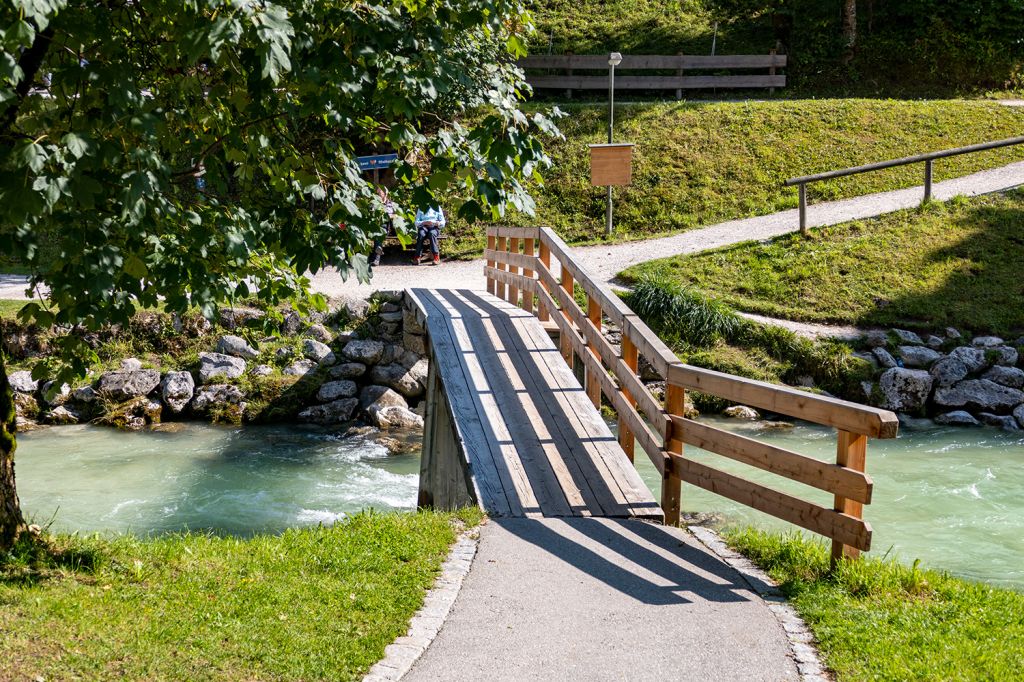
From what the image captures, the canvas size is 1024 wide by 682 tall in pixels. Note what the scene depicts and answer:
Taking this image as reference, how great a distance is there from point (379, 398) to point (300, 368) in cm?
160

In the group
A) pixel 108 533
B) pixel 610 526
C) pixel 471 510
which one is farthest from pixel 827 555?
pixel 108 533

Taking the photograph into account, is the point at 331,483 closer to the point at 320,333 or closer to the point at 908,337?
the point at 320,333

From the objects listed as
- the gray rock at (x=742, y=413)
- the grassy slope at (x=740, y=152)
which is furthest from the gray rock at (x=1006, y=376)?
the grassy slope at (x=740, y=152)

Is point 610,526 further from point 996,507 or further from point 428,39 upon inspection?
point 996,507

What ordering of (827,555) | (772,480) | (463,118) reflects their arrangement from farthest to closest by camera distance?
(463,118), (772,480), (827,555)

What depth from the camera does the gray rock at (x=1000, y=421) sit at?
13711 millimetres

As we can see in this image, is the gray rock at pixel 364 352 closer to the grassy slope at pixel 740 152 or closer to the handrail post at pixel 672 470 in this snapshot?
the grassy slope at pixel 740 152

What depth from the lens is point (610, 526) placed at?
7246mm

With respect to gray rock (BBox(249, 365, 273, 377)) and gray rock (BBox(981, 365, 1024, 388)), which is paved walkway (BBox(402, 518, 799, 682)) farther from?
gray rock (BBox(249, 365, 273, 377))

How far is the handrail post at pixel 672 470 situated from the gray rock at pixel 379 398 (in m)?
8.58

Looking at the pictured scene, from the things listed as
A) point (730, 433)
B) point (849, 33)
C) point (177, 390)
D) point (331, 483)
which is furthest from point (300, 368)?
point (849, 33)

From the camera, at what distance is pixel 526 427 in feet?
30.1

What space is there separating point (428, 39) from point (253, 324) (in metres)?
2.74

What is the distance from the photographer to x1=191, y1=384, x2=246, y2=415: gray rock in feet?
50.6
